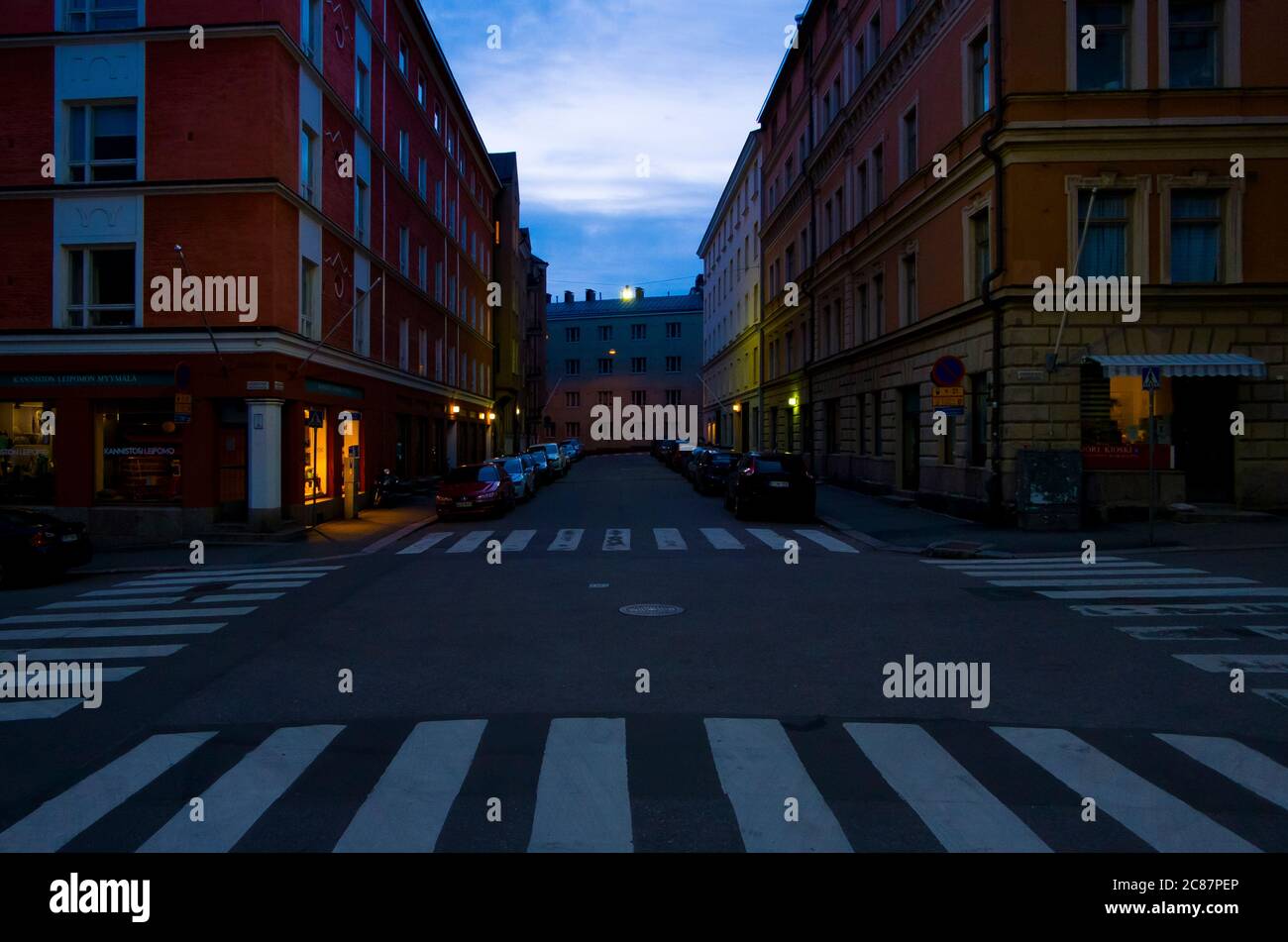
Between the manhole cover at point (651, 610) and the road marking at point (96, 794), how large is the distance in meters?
5.34

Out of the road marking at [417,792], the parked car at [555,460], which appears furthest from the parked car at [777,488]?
the parked car at [555,460]

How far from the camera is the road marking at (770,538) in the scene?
18.0 metres

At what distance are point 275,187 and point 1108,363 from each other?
18.7m

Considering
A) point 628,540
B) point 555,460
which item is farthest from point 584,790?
point 555,460

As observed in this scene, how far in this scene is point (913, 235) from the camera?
25375 mm

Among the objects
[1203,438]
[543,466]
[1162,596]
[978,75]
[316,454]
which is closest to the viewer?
[1162,596]

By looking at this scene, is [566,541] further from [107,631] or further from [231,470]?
[107,631]

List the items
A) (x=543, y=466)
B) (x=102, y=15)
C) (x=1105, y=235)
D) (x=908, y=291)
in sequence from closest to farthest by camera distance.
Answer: (x=1105, y=235), (x=102, y=15), (x=908, y=291), (x=543, y=466)

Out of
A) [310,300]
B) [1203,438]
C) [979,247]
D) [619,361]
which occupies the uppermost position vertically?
[619,361]

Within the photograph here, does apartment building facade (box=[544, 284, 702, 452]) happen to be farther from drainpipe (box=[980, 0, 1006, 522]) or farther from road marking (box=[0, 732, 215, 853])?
road marking (box=[0, 732, 215, 853])

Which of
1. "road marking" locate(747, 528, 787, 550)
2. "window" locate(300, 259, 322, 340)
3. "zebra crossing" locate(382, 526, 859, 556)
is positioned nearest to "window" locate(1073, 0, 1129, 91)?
"zebra crossing" locate(382, 526, 859, 556)

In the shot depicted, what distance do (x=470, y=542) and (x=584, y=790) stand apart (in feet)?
48.7

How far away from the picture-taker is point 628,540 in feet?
62.3

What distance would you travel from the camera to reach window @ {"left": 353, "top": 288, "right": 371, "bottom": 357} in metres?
26.5
